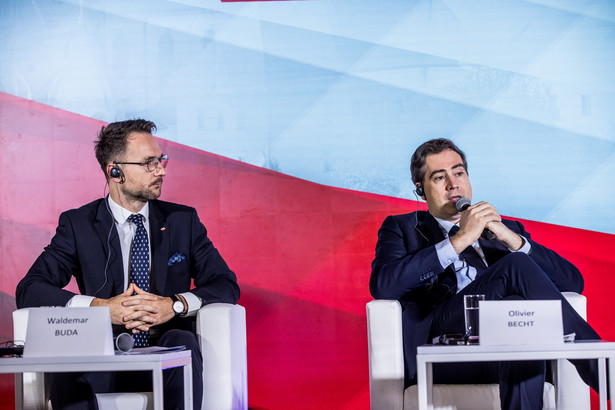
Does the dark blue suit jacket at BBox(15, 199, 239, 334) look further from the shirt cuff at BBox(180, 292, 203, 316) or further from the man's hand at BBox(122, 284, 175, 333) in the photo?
the man's hand at BBox(122, 284, 175, 333)

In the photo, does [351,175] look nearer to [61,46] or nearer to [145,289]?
[145,289]

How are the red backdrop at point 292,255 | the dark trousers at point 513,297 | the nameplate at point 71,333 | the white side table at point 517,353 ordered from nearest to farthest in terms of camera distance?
1. the white side table at point 517,353
2. the nameplate at point 71,333
3. the dark trousers at point 513,297
4. the red backdrop at point 292,255

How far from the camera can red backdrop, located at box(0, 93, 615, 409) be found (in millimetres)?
4020

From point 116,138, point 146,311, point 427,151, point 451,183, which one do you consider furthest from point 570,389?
point 116,138

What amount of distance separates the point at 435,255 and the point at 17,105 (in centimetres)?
265

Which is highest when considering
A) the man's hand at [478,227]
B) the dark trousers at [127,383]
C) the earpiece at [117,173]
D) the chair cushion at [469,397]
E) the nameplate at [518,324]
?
the earpiece at [117,173]

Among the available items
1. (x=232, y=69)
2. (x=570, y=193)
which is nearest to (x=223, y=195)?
(x=232, y=69)

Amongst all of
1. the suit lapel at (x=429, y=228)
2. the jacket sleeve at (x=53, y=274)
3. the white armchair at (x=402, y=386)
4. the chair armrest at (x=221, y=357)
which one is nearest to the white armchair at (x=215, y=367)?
the chair armrest at (x=221, y=357)

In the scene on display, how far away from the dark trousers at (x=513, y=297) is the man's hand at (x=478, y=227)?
18cm

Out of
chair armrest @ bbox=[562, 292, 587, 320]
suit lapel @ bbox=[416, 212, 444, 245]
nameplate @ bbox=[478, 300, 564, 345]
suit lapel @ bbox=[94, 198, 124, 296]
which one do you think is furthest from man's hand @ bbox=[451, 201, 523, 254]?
suit lapel @ bbox=[94, 198, 124, 296]

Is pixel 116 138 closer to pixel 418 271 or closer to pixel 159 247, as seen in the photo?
pixel 159 247

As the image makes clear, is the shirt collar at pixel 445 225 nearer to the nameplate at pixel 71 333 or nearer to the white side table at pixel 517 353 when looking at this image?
the white side table at pixel 517 353

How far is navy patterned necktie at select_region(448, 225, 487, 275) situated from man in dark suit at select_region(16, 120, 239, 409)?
3.26ft

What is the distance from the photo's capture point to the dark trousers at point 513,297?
96.7 inches
